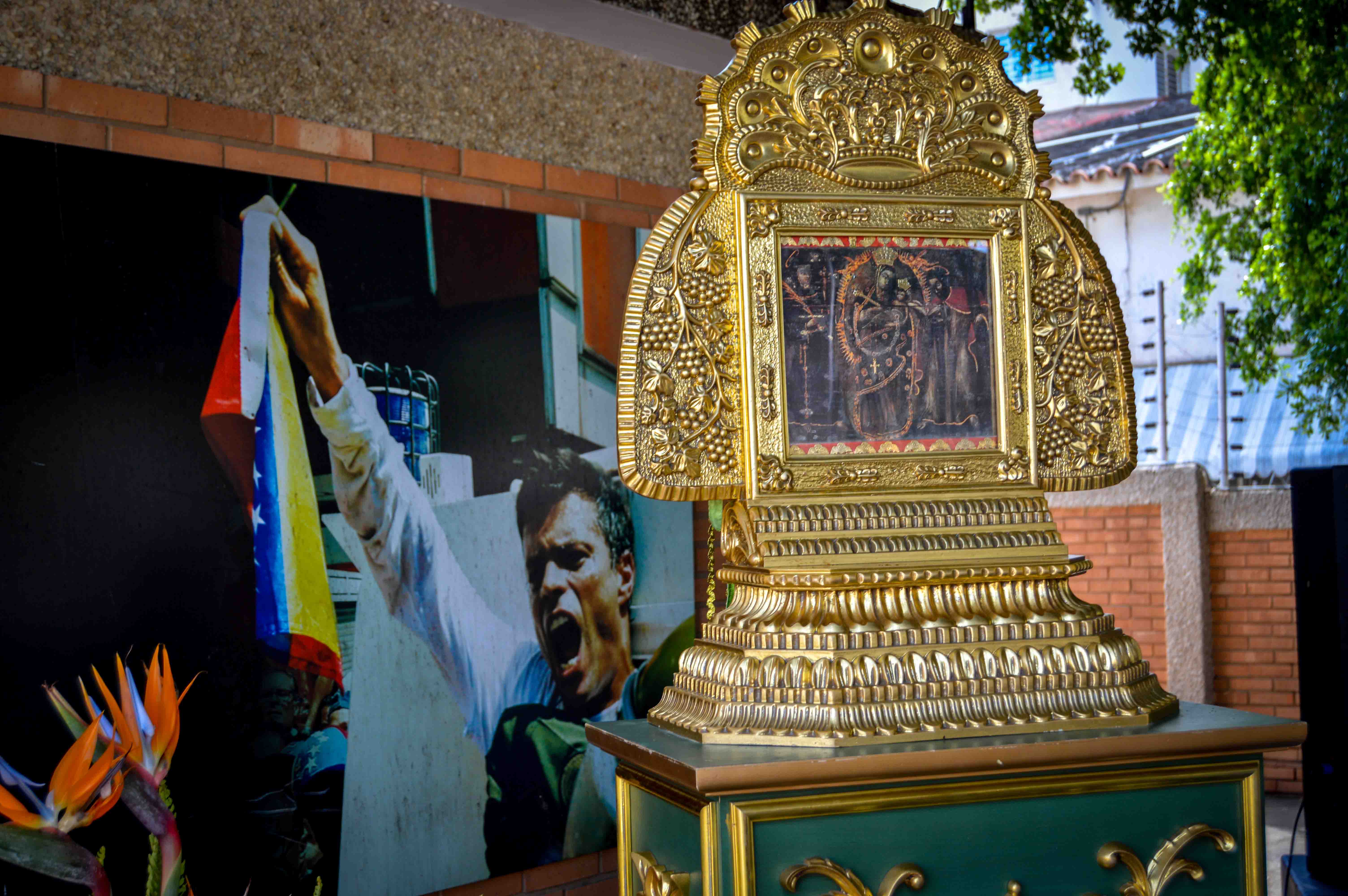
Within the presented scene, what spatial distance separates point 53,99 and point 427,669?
1447mm

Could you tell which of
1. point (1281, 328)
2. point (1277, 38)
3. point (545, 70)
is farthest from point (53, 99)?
point (1281, 328)

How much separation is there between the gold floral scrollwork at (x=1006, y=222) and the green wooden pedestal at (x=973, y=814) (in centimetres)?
87

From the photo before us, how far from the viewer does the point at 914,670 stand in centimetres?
181

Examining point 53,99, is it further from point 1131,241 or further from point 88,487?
point 1131,241

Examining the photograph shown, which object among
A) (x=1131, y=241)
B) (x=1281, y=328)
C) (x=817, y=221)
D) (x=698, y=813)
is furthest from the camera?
(x=1131, y=241)

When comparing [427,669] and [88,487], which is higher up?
[88,487]

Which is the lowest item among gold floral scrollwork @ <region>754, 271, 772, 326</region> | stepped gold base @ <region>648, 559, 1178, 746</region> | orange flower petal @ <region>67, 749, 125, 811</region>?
orange flower petal @ <region>67, 749, 125, 811</region>

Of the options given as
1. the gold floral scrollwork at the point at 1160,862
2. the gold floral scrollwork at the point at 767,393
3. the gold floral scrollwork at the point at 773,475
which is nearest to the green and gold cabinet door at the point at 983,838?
the gold floral scrollwork at the point at 1160,862

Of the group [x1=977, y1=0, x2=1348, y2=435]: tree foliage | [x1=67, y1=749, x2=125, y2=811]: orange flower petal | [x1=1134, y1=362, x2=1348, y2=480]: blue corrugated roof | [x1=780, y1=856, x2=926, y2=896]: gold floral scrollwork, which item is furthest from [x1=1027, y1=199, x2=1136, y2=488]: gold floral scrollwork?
[x1=1134, y1=362, x2=1348, y2=480]: blue corrugated roof

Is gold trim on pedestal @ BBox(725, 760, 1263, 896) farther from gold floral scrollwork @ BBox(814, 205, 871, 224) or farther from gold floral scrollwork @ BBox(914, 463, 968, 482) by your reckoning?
gold floral scrollwork @ BBox(814, 205, 871, 224)

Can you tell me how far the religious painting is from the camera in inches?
77.5

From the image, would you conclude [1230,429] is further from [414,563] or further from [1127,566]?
[414,563]

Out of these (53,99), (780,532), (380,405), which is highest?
(53,99)

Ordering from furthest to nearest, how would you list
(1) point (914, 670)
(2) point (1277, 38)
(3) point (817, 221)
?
(2) point (1277, 38)
(3) point (817, 221)
(1) point (914, 670)
